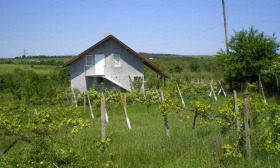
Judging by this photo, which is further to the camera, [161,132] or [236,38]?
[236,38]

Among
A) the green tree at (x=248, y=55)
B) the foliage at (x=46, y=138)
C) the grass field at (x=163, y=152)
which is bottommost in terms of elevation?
the grass field at (x=163, y=152)

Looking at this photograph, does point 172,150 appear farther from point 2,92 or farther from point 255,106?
point 2,92

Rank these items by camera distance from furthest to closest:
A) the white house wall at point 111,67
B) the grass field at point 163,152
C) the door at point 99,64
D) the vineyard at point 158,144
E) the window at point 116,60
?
the window at point 116,60, the white house wall at point 111,67, the door at point 99,64, the grass field at point 163,152, the vineyard at point 158,144

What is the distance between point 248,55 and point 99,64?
1387cm

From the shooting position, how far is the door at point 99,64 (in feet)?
103

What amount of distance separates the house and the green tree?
819 centimetres

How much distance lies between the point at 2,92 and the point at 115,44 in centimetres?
1383

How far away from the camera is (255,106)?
8320 mm

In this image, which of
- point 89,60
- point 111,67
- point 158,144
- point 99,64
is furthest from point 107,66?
point 158,144

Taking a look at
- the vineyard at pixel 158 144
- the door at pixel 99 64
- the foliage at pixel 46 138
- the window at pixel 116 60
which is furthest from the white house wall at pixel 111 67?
the foliage at pixel 46 138

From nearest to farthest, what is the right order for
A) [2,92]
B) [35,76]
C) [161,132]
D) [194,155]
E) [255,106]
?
[194,155], [255,106], [161,132], [2,92], [35,76]

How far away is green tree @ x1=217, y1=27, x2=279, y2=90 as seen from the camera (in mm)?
26188

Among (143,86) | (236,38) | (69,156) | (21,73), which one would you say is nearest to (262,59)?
(236,38)

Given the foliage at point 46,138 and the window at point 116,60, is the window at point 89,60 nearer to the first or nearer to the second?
the window at point 116,60
